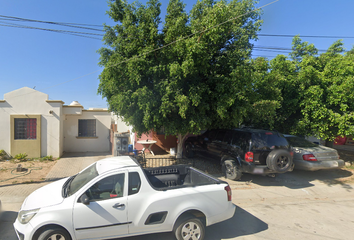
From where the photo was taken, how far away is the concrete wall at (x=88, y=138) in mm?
13523

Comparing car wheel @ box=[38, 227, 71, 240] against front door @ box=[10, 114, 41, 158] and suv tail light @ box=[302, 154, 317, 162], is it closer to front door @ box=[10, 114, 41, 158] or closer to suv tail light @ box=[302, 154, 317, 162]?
suv tail light @ box=[302, 154, 317, 162]

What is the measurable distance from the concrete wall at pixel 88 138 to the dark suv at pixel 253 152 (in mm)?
8100

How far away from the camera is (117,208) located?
11.7 ft

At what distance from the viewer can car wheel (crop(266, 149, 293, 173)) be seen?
669 cm

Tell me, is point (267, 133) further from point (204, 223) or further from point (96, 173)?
point (96, 173)

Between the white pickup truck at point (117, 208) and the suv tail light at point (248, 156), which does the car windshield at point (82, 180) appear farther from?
the suv tail light at point (248, 156)

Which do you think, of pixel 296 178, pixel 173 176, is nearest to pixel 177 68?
pixel 173 176

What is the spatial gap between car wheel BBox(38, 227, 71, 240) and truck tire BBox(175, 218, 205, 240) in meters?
1.79

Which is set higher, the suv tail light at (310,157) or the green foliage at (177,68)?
the green foliage at (177,68)

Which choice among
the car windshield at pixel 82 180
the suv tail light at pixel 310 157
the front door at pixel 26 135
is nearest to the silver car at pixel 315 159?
the suv tail light at pixel 310 157

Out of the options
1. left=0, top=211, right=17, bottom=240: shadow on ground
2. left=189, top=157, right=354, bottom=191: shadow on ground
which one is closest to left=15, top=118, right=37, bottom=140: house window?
left=0, top=211, right=17, bottom=240: shadow on ground

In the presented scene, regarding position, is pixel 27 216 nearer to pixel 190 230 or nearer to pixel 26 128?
pixel 190 230

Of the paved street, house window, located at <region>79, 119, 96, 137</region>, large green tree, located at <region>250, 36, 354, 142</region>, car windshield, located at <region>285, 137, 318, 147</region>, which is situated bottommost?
the paved street

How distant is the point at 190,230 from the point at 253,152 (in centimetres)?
404
